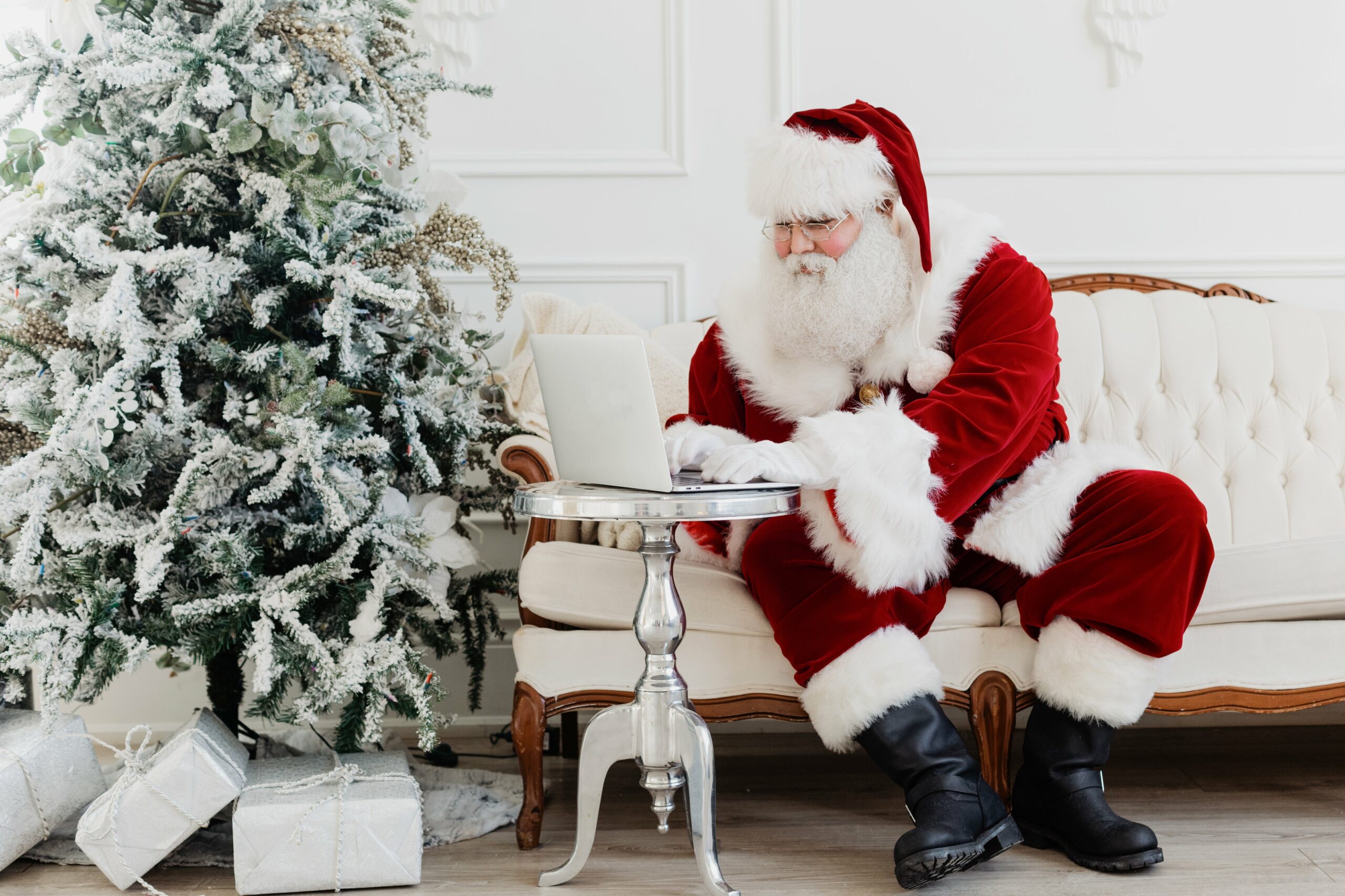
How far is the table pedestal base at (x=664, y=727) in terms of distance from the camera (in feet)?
5.10

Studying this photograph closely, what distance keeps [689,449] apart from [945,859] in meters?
0.71

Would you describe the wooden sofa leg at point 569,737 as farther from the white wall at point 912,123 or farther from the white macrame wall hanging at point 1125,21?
the white macrame wall hanging at point 1125,21

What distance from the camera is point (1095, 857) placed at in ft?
5.45

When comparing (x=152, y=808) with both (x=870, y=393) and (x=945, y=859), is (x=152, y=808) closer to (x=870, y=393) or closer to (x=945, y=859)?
(x=945, y=859)

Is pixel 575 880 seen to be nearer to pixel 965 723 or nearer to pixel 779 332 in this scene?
pixel 779 332

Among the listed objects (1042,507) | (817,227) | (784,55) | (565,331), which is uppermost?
(784,55)

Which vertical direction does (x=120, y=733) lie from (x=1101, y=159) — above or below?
below

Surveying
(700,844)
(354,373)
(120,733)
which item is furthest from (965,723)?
(120,733)

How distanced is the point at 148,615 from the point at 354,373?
0.51 metres

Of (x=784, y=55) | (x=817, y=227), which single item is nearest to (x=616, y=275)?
(x=784, y=55)

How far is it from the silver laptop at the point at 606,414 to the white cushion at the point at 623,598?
0.29 meters

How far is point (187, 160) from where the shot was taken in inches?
71.6

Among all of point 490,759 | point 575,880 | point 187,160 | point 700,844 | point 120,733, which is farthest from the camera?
point 120,733

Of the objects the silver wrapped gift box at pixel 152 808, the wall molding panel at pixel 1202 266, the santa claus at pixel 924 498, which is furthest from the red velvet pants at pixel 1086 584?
the wall molding panel at pixel 1202 266
